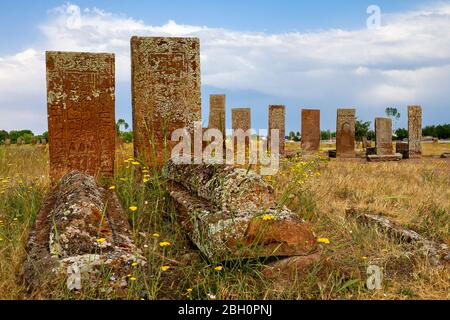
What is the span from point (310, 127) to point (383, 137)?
2.66 meters

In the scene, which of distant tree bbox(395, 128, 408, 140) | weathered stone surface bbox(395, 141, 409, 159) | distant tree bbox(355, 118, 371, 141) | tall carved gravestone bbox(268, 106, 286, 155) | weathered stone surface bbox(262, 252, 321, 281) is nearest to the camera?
weathered stone surface bbox(262, 252, 321, 281)

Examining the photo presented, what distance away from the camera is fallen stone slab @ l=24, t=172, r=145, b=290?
397cm

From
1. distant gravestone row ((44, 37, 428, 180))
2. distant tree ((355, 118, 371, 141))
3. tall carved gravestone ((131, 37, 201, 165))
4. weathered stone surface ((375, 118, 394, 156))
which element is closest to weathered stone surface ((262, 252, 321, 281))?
distant gravestone row ((44, 37, 428, 180))

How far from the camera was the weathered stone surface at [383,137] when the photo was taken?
1881 cm

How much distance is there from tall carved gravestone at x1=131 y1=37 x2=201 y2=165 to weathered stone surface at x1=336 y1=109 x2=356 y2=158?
445 inches

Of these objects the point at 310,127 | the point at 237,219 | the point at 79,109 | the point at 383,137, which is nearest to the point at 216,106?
the point at 310,127

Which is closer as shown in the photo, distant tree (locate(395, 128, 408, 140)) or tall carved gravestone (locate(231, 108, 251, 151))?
tall carved gravestone (locate(231, 108, 251, 151))

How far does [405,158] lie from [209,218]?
16059mm

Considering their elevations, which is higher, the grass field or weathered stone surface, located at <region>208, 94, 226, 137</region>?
weathered stone surface, located at <region>208, 94, 226, 137</region>

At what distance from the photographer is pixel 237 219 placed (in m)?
4.59

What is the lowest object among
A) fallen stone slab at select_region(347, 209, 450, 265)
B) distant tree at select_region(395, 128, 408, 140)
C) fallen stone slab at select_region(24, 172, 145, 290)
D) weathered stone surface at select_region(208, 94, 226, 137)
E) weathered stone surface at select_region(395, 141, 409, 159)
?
fallen stone slab at select_region(347, 209, 450, 265)

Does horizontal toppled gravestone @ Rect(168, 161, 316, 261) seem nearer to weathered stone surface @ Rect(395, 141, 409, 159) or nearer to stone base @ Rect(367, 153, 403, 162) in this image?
stone base @ Rect(367, 153, 403, 162)
